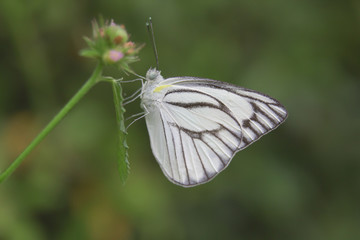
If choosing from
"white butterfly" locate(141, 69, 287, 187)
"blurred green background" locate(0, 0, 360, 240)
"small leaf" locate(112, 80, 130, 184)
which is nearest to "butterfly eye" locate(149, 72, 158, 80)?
"white butterfly" locate(141, 69, 287, 187)

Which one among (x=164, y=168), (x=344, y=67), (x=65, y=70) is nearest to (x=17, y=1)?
(x=65, y=70)

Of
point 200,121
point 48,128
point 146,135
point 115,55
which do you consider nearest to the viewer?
point 48,128

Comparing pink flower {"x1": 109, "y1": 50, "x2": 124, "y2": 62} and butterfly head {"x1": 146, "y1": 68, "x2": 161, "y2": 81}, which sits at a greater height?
butterfly head {"x1": 146, "y1": 68, "x2": 161, "y2": 81}

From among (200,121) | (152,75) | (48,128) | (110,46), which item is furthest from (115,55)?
(200,121)

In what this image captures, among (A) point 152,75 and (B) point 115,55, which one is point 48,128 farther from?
(A) point 152,75

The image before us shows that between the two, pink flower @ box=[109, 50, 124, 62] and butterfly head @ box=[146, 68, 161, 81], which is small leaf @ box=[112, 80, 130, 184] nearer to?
pink flower @ box=[109, 50, 124, 62]

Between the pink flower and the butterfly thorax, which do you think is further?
the butterfly thorax
